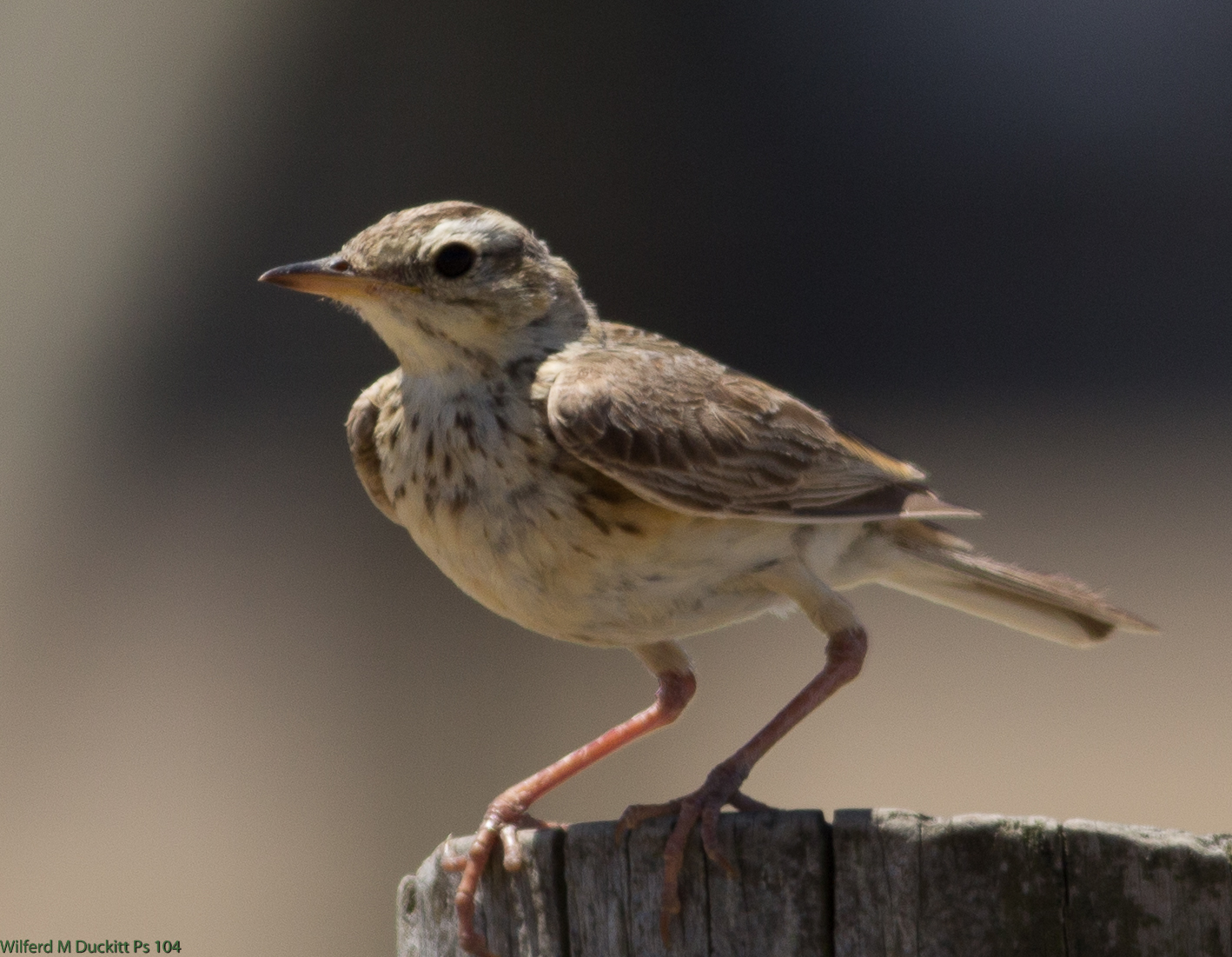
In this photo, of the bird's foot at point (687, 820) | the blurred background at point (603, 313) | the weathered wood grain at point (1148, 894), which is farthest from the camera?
the blurred background at point (603, 313)

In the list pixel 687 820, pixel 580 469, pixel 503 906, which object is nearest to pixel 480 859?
pixel 503 906

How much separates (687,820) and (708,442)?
1245 millimetres

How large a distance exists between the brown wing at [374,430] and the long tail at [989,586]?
144 cm

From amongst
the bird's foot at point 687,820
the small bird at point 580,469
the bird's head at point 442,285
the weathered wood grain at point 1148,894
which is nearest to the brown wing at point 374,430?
the small bird at point 580,469

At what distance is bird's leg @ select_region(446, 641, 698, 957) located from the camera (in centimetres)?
326

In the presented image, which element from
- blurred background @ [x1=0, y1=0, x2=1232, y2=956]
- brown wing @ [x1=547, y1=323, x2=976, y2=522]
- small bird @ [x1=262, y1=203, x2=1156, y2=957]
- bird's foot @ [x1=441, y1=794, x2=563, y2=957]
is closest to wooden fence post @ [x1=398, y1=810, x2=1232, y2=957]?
bird's foot @ [x1=441, y1=794, x2=563, y2=957]

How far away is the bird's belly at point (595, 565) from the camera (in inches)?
148

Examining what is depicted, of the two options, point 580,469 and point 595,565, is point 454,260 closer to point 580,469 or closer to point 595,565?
point 580,469

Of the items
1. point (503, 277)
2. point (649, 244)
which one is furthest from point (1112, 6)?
point (503, 277)

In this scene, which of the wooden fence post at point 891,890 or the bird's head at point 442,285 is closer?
the wooden fence post at point 891,890

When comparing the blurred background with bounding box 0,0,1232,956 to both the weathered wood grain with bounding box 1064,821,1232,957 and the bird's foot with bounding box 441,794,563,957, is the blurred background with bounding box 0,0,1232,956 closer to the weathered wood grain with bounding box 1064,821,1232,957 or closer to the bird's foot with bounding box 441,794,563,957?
the bird's foot with bounding box 441,794,563,957

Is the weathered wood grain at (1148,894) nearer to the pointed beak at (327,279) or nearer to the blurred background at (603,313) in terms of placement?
the pointed beak at (327,279)

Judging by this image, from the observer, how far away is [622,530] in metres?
3.80

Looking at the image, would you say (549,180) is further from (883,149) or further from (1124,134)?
(1124,134)
